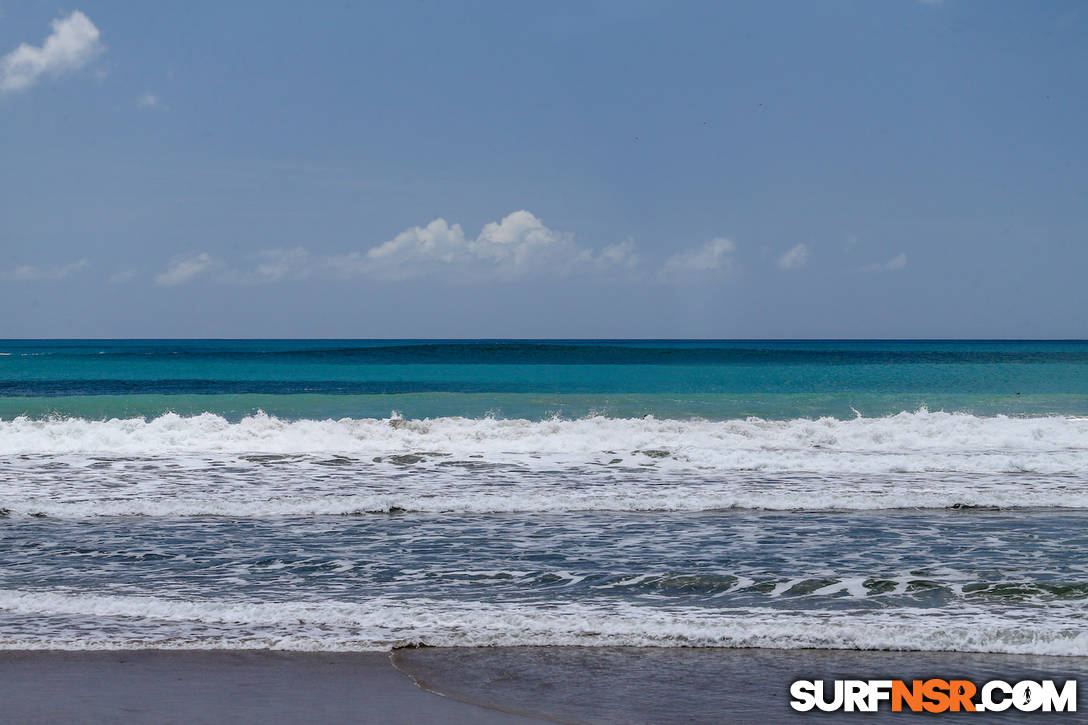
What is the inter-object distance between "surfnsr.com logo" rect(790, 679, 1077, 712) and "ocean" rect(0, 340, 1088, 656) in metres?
0.68

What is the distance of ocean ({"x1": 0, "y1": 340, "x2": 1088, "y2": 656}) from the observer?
641 cm

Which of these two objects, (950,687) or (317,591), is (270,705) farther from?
(950,687)

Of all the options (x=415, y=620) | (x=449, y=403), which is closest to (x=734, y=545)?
(x=415, y=620)

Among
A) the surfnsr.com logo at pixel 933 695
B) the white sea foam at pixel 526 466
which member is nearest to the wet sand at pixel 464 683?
the surfnsr.com logo at pixel 933 695

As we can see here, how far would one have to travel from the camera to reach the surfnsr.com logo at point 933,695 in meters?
4.96

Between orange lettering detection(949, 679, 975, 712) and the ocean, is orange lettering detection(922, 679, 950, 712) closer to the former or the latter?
orange lettering detection(949, 679, 975, 712)

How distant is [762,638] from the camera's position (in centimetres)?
609

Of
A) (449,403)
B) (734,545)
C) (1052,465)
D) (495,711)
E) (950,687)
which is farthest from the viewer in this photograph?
(449,403)

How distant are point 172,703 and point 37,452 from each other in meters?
14.2

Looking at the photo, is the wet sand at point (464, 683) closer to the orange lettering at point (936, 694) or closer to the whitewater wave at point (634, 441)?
the orange lettering at point (936, 694)

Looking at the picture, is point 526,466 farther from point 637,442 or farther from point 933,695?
point 933,695

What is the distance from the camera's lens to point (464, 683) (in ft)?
17.6

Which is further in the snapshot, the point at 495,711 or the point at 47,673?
the point at 47,673

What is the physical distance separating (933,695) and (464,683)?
108 inches
